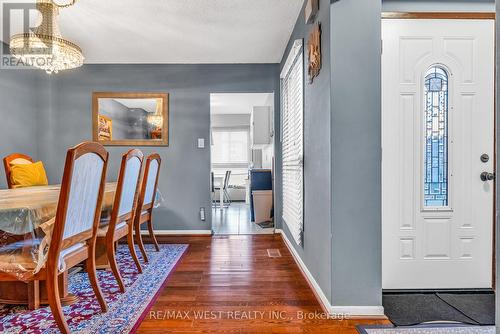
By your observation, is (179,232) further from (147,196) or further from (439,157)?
(439,157)

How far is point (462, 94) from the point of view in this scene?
2021 mm

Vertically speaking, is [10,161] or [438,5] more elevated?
[438,5]

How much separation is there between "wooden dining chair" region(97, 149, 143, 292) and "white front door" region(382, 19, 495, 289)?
6.16 feet

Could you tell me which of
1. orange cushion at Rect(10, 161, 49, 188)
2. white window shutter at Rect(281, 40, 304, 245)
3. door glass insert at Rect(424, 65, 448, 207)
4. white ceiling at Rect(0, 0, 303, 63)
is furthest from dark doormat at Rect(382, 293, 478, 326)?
orange cushion at Rect(10, 161, 49, 188)

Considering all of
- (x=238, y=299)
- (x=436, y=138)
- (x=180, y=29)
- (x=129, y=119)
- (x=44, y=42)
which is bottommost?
(x=238, y=299)

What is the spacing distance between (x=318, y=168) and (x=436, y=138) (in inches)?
34.5

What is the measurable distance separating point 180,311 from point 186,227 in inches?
85.4

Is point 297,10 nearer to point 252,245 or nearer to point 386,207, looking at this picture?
point 386,207

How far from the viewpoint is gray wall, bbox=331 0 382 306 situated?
170 centimetres

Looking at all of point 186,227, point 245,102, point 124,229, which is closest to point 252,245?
point 186,227

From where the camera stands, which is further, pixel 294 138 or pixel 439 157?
pixel 294 138

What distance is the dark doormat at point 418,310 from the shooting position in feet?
5.49

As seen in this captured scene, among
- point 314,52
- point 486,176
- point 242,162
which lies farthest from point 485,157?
point 242,162

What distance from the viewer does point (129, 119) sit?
12.7 feet
